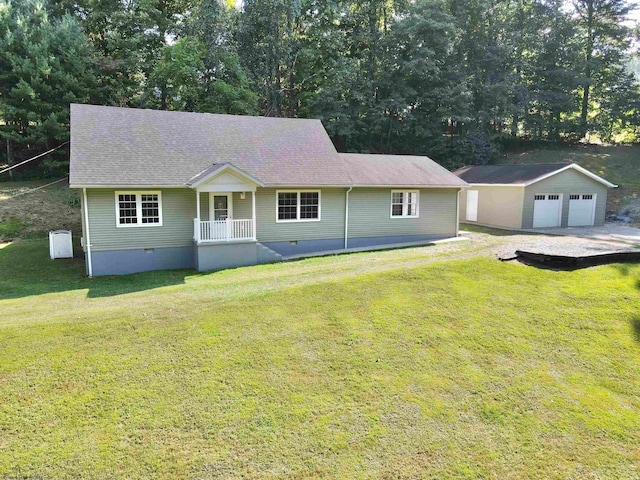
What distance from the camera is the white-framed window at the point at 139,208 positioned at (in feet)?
A: 42.7

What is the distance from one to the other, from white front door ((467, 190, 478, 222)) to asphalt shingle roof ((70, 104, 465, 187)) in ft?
18.4

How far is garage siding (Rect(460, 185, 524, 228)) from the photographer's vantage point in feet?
68.7

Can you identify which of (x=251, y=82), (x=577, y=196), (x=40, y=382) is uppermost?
(x=251, y=82)

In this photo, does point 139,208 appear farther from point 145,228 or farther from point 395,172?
point 395,172

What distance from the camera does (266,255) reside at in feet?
46.8

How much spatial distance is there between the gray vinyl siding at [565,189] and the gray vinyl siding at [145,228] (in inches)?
627

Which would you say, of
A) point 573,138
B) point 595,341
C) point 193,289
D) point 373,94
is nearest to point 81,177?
point 193,289

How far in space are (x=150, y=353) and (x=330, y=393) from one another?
304 cm

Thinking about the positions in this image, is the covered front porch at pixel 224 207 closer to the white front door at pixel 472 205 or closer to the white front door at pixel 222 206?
the white front door at pixel 222 206

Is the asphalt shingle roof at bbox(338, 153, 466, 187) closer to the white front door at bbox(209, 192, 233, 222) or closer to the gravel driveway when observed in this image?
the gravel driveway

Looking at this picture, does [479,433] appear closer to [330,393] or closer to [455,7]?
[330,393]

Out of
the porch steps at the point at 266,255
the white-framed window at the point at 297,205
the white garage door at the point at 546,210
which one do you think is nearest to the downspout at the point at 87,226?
the porch steps at the point at 266,255

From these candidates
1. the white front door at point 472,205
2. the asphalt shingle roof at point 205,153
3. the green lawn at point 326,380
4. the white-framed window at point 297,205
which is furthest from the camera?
the white front door at point 472,205

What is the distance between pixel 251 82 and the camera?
28562mm
